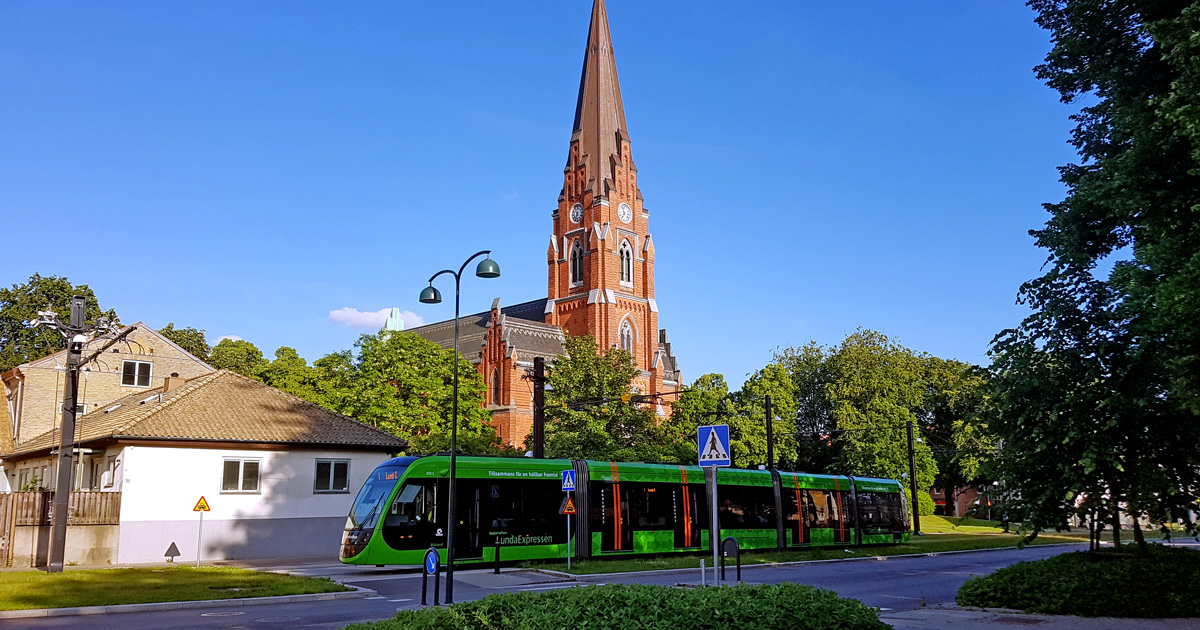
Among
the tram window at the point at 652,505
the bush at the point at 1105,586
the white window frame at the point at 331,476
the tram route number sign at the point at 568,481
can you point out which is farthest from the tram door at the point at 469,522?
the bush at the point at 1105,586

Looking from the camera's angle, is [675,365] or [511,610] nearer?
[511,610]

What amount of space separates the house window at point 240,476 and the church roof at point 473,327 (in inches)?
2199

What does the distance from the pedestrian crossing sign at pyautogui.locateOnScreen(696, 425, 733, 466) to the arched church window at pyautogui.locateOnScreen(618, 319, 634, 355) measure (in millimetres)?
72626

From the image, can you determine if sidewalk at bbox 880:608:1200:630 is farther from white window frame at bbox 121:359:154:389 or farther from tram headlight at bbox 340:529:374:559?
white window frame at bbox 121:359:154:389

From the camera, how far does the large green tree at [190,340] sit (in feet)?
242

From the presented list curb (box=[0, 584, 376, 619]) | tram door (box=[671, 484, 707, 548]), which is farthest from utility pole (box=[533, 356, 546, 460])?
curb (box=[0, 584, 376, 619])

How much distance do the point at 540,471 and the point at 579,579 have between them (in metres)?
5.19

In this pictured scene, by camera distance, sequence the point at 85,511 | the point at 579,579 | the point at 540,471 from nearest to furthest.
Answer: the point at 579,579 < the point at 540,471 < the point at 85,511

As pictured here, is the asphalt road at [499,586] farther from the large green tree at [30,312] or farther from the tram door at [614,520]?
the large green tree at [30,312]

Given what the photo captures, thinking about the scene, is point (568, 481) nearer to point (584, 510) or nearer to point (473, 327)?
point (584, 510)

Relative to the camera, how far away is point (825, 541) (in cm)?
3362

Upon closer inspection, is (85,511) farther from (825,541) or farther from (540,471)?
(825,541)

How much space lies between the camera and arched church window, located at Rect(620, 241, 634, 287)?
88.4 metres

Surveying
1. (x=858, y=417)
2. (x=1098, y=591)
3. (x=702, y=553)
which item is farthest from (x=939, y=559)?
(x=858, y=417)
